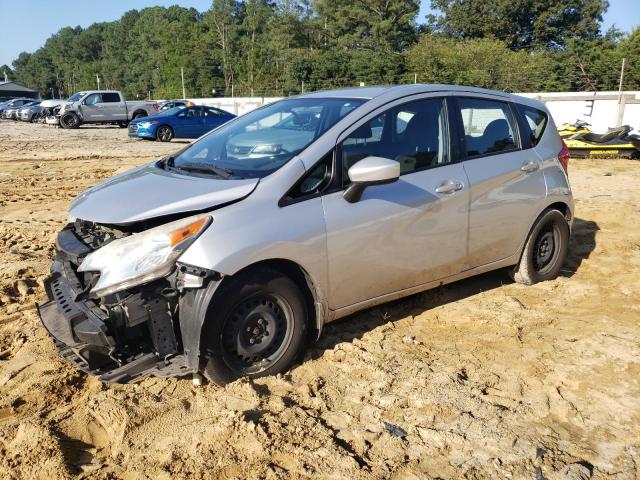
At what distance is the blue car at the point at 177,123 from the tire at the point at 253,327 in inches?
732

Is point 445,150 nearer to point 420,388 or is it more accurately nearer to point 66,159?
point 420,388

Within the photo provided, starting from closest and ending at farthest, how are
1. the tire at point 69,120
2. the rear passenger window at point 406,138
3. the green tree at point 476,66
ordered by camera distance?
the rear passenger window at point 406,138
the tire at point 69,120
the green tree at point 476,66

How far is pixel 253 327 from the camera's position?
3.36 meters

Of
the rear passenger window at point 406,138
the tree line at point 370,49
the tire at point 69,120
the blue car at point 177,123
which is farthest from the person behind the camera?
the tree line at point 370,49

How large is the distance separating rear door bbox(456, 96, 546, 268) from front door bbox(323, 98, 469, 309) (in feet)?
0.56

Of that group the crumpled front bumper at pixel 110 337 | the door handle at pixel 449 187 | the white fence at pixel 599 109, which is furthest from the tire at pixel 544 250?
the white fence at pixel 599 109

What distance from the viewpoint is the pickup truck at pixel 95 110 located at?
28.5 m

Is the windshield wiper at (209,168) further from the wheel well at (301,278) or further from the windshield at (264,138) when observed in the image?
the wheel well at (301,278)

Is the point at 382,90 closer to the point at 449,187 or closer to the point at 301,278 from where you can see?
the point at 449,187

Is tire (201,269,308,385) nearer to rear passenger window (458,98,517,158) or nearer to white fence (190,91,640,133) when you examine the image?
rear passenger window (458,98,517,158)

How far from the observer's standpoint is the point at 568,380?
3.56 metres

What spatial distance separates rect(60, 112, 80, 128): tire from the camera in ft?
93.5

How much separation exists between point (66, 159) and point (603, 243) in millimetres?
13468

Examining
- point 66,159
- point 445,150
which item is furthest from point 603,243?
point 66,159
